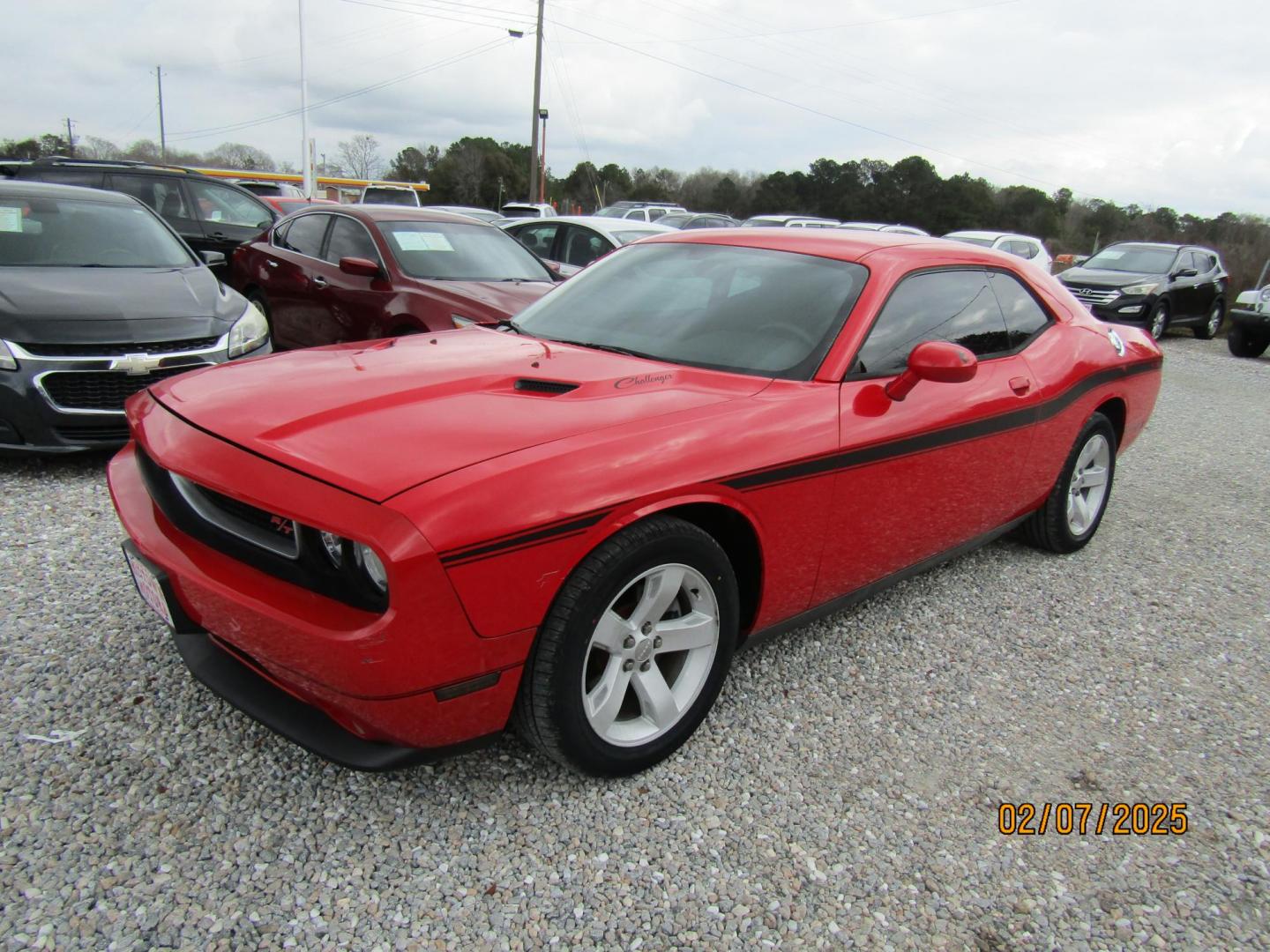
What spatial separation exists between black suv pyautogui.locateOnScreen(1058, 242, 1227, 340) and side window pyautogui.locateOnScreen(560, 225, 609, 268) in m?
8.15

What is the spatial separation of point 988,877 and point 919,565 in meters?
1.28

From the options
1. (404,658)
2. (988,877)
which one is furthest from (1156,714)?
(404,658)

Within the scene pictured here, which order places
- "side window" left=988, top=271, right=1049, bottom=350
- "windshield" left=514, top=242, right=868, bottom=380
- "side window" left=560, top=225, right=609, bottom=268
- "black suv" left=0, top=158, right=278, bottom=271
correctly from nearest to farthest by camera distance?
"windshield" left=514, top=242, right=868, bottom=380 < "side window" left=988, top=271, right=1049, bottom=350 < "black suv" left=0, top=158, right=278, bottom=271 < "side window" left=560, top=225, right=609, bottom=268

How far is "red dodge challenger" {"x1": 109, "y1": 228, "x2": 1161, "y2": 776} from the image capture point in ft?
5.96

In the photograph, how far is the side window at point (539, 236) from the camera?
9320mm

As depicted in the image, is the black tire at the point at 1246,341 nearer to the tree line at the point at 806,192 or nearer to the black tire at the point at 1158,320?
the black tire at the point at 1158,320

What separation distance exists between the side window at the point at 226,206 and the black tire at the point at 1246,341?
44.8 ft

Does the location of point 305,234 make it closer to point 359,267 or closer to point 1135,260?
point 359,267

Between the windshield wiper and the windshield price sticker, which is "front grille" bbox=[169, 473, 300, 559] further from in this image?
the windshield price sticker

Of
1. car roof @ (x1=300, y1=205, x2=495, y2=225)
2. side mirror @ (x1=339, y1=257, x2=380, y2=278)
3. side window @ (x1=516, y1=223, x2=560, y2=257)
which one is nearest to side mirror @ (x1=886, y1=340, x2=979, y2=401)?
side mirror @ (x1=339, y1=257, x2=380, y2=278)

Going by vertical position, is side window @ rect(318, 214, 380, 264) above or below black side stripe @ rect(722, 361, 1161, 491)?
above

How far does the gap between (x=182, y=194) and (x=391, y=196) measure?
15793 mm
